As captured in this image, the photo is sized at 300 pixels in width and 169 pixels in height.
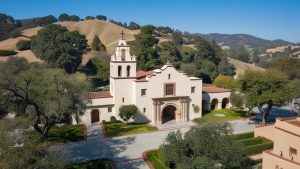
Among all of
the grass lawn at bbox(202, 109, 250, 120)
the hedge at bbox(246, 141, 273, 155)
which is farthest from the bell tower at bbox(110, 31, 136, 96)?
the hedge at bbox(246, 141, 273, 155)

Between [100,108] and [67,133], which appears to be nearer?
[67,133]

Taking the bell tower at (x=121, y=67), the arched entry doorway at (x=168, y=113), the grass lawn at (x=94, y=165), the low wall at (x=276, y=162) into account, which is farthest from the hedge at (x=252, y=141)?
the bell tower at (x=121, y=67)

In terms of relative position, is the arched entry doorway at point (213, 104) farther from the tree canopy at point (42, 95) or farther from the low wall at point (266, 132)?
the tree canopy at point (42, 95)

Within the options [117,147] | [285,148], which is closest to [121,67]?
Result: [117,147]

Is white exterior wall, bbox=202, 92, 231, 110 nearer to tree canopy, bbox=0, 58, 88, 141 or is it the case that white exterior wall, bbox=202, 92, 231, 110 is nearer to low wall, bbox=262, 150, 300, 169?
low wall, bbox=262, 150, 300, 169

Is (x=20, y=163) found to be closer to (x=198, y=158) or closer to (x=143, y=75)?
(x=198, y=158)

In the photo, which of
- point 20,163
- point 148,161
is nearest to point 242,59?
point 148,161

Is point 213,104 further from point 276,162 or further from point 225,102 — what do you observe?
point 276,162
